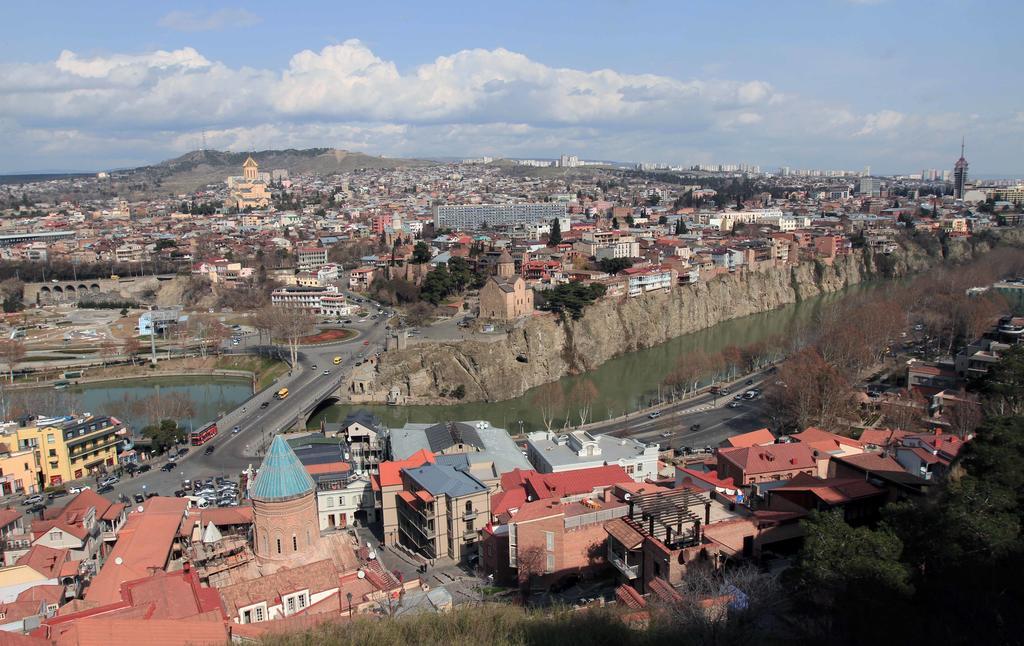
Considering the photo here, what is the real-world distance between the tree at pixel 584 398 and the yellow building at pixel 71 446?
1041 cm

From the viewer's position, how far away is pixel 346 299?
31250mm

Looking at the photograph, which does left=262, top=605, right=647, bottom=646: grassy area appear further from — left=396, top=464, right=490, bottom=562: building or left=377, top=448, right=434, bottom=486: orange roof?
left=377, top=448, right=434, bottom=486: orange roof

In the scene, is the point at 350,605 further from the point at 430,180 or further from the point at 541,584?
the point at 430,180

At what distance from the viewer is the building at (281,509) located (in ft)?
27.1

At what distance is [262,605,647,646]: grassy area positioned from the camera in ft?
17.8

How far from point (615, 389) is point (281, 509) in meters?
14.6

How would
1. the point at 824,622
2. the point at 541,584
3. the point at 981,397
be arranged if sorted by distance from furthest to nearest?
the point at 981,397 → the point at 541,584 → the point at 824,622

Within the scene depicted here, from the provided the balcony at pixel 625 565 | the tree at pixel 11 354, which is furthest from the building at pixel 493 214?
the balcony at pixel 625 565

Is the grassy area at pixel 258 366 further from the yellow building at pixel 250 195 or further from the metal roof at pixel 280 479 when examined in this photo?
the yellow building at pixel 250 195

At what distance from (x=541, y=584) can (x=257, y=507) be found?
3298mm

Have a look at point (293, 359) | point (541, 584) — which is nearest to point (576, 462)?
point (541, 584)

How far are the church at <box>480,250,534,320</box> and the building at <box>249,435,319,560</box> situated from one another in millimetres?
15843

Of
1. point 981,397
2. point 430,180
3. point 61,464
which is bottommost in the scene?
point 61,464

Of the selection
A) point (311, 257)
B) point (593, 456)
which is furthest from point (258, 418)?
point (311, 257)
